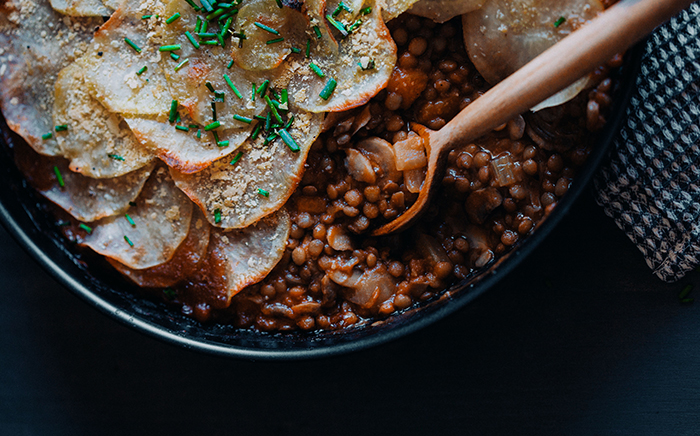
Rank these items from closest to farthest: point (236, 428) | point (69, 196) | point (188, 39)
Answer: point (188, 39) → point (69, 196) → point (236, 428)

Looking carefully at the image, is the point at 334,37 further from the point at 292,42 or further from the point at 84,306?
the point at 84,306

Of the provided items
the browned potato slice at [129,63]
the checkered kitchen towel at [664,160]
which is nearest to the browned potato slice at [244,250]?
the browned potato slice at [129,63]

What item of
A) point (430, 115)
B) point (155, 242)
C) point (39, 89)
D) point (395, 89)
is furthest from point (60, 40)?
point (430, 115)

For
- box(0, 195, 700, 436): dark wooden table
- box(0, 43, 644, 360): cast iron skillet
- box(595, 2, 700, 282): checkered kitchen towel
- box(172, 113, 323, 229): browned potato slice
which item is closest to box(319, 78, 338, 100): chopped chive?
box(172, 113, 323, 229): browned potato slice

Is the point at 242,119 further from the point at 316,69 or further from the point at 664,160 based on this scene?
the point at 664,160

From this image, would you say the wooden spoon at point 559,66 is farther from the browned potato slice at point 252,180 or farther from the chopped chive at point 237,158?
the chopped chive at point 237,158
